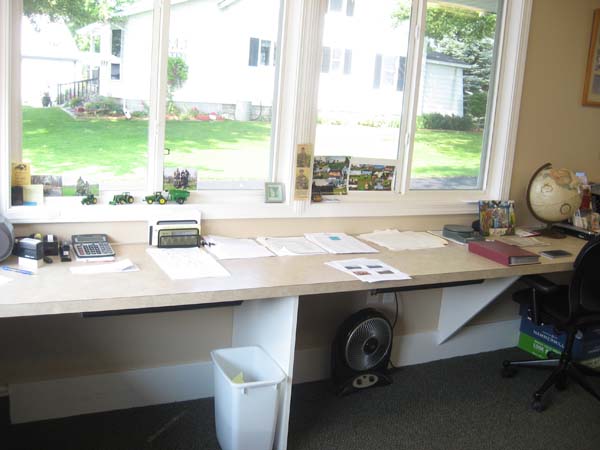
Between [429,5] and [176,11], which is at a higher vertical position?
[429,5]

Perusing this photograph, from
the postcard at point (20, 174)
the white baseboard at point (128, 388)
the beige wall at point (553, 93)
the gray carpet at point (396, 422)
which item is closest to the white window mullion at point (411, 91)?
the beige wall at point (553, 93)

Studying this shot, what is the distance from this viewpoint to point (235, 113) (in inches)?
116

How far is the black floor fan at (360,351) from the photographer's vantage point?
10.0 feet

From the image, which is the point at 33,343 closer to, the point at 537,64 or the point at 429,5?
the point at 429,5

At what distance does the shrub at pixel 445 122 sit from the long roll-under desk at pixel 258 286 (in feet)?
2.35

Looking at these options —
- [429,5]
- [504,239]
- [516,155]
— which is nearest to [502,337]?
[504,239]

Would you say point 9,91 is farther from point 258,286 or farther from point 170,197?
point 258,286

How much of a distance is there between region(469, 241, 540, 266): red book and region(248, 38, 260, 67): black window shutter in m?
1.35

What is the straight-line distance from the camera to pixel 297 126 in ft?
9.65

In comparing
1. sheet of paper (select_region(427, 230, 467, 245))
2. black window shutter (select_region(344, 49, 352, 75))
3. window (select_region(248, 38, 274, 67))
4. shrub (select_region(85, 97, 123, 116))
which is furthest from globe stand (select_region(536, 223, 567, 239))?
shrub (select_region(85, 97, 123, 116))

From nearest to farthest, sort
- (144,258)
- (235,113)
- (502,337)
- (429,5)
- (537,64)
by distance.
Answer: (144,258) → (235,113) → (429,5) → (537,64) → (502,337)

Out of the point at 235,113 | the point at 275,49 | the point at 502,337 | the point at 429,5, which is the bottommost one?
the point at 502,337

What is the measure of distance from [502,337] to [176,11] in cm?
266

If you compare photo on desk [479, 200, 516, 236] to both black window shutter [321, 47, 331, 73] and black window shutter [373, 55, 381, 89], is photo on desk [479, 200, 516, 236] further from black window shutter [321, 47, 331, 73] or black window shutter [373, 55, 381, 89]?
black window shutter [321, 47, 331, 73]
